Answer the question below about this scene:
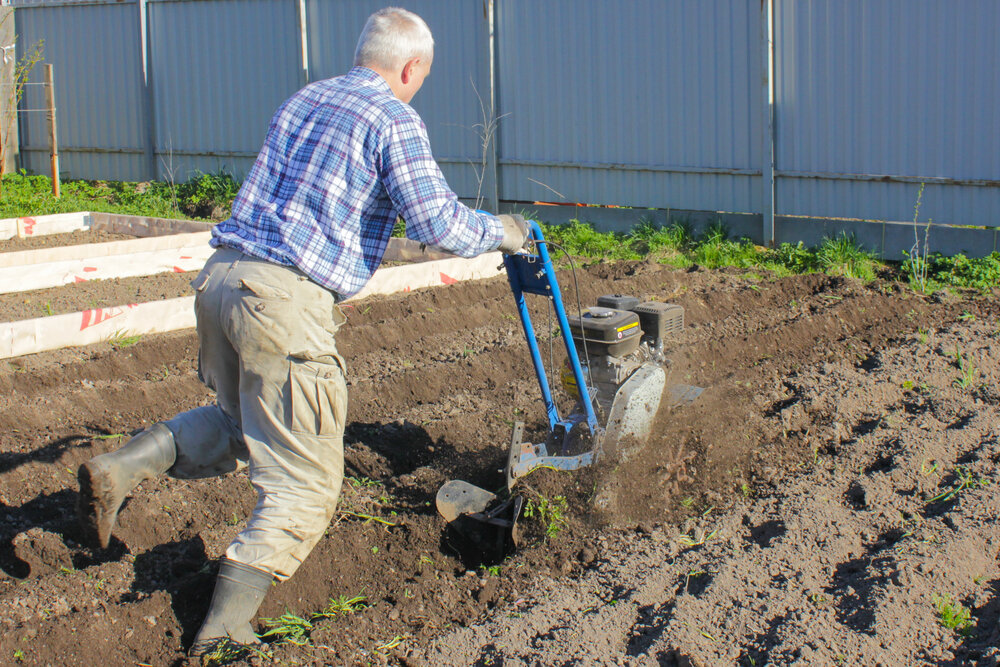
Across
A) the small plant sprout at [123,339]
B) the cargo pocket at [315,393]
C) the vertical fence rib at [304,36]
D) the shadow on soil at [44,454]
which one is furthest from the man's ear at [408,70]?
the vertical fence rib at [304,36]

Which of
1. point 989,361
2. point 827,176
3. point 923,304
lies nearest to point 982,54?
point 827,176

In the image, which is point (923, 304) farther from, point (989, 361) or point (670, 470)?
point (670, 470)

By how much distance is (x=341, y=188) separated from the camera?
3219 millimetres

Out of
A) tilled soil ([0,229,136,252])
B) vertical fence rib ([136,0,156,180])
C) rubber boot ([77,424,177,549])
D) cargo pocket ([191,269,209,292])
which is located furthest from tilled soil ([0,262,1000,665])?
vertical fence rib ([136,0,156,180])

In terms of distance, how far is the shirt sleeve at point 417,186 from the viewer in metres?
3.18

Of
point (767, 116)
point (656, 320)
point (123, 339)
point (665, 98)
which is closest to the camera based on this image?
point (656, 320)

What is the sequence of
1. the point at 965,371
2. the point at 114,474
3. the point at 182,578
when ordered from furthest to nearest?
the point at 965,371
the point at 182,578
the point at 114,474

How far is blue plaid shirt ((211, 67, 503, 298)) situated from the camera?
319 cm

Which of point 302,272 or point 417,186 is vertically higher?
point 417,186

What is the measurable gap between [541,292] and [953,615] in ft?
5.91

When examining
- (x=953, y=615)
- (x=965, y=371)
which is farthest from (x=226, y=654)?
(x=965, y=371)

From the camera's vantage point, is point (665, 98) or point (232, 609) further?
point (665, 98)

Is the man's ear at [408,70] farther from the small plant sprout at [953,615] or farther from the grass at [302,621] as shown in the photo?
the small plant sprout at [953,615]

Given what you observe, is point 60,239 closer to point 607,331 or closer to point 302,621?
point 607,331
